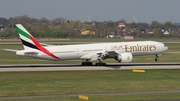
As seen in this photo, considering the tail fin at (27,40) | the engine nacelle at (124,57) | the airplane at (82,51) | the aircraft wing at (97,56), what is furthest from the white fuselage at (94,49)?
the engine nacelle at (124,57)

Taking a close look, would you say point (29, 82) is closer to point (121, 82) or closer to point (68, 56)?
point (121, 82)

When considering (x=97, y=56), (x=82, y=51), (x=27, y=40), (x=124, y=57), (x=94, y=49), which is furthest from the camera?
(x=94, y=49)

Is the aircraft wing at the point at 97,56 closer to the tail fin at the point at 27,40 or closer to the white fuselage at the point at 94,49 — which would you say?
the white fuselage at the point at 94,49

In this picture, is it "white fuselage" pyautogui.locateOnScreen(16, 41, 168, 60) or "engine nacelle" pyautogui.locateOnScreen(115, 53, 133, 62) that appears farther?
"white fuselage" pyautogui.locateOnScreen(16, 41, 168, 60)

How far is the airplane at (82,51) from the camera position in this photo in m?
63.4

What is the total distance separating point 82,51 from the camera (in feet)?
218

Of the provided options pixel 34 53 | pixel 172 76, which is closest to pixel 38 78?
pixel 34 53

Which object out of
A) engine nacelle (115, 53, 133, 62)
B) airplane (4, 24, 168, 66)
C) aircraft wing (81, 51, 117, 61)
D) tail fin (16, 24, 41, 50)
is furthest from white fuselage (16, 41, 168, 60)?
engine nacelle (115, 53, 133, 62)

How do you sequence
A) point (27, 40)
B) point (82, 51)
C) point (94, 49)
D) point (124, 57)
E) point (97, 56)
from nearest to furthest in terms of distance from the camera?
point (27, 40)
point (124, 57)
point (82, 51)
point (97, 56)
point (94, 49)

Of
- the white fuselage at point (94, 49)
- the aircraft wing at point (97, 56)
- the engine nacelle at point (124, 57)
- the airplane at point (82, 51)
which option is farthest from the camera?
the aircraft wing at point (97, 56)

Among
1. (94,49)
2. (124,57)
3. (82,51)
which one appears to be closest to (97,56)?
(94,49)

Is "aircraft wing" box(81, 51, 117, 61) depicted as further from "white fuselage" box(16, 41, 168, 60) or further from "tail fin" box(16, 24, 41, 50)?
"tail fin" box(16, 24, 41, 50)

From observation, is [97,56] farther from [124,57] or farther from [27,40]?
[27,40]

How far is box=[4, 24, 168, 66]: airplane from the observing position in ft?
208
